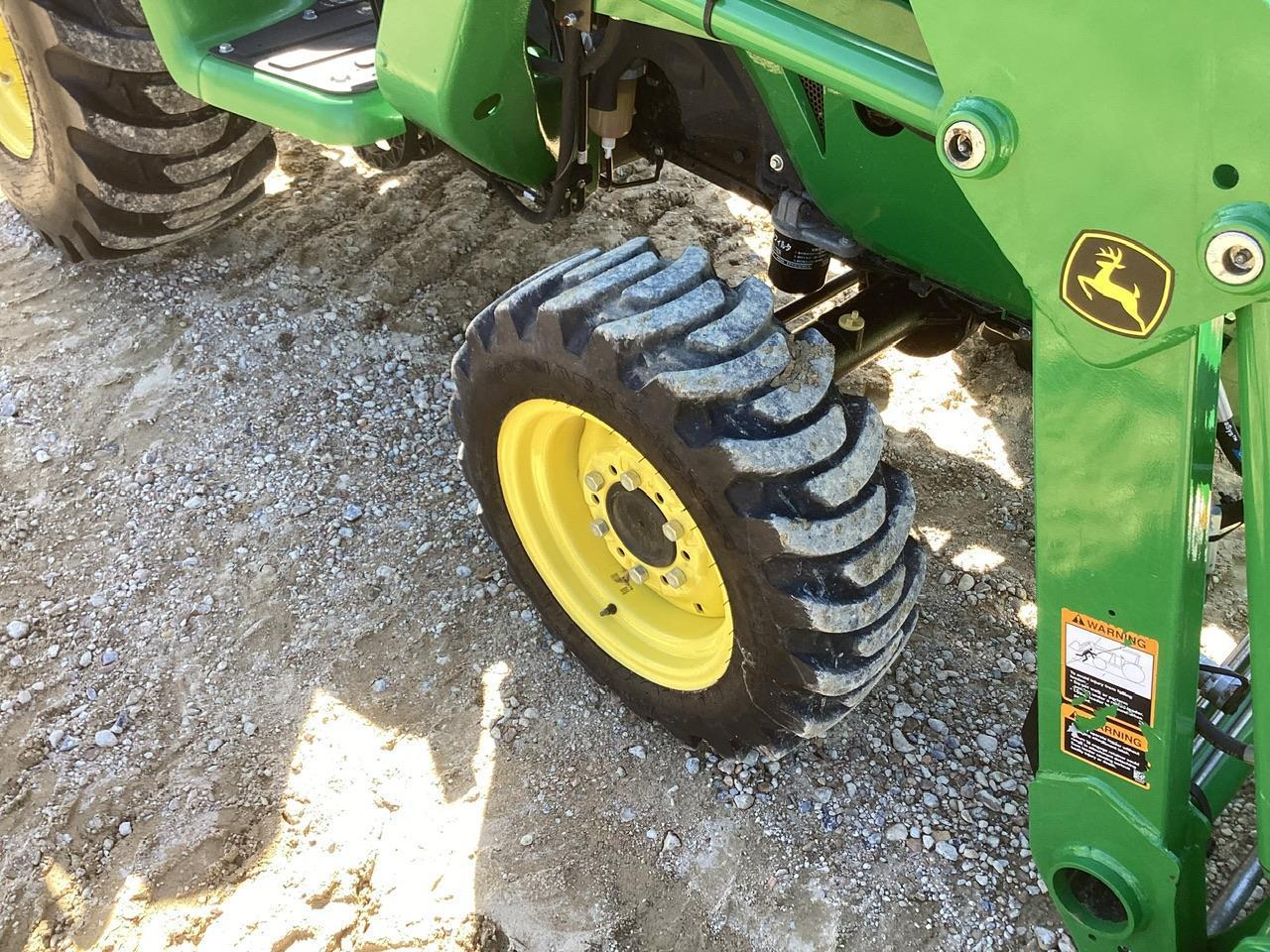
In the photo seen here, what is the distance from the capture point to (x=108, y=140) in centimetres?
307

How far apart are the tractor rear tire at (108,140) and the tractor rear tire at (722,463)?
1.48 m

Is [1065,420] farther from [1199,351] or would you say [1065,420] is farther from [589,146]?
[589,146]

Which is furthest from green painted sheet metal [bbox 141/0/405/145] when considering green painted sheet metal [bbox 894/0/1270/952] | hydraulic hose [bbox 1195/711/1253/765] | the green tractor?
hydraulic hose [bbox 1195/711/1253/765]

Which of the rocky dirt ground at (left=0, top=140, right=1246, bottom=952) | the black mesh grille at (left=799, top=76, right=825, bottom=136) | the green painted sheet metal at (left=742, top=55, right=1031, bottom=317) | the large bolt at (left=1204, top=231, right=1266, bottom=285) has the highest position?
the large bolt at (left=1204, top=231, right=1266, bottom=285)

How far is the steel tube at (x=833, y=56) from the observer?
1.37m

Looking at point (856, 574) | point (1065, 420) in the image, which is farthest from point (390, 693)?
point (1065, 420)

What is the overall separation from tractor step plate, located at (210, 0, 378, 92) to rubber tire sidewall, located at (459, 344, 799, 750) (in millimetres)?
812

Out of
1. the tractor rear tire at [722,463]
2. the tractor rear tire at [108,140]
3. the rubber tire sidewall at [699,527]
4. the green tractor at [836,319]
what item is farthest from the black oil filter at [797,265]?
the tractor rear tire at [108,140]

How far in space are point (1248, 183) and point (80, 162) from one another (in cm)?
302

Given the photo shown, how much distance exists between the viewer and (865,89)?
56.3 inches

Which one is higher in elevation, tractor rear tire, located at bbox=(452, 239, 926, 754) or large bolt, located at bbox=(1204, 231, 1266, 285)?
large bolt, located at bbox=(1204, 231, 1266, 285)

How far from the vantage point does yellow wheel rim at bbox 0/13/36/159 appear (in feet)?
10.9

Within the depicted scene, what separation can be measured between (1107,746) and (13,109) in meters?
3.52

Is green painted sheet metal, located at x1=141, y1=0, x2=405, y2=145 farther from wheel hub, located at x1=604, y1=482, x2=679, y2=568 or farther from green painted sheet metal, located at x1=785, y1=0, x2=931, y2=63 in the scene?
green painted sheet metal, located at x1=785, y1=0, x2=931, y2=63
